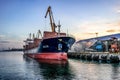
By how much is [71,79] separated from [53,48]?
4917cm

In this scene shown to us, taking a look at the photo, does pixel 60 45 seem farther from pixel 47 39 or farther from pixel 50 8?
pixel 50 8

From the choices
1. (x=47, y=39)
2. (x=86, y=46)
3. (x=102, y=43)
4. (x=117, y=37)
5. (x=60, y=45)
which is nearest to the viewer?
(x=60, y=45)

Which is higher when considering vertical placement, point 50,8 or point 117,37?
point 50,8

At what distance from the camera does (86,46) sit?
14912 cm

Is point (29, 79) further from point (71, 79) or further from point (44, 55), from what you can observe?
point (44, 55)

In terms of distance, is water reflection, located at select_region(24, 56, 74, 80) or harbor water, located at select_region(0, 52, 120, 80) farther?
water reflection, located at select_region(24, 56, 74, 80)

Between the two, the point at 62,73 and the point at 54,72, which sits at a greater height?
the point at 54,72

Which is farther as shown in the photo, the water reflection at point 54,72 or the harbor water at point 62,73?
the water reflection at point 54,72

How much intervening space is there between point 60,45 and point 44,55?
1390 centimetres

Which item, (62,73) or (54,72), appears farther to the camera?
(54,72)

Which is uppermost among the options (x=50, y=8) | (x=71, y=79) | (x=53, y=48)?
(x=50, y=8)

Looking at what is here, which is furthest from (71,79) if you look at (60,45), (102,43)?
(102,43)

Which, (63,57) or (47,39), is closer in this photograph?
(63,57)

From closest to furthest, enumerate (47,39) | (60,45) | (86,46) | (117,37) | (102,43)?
(60,45) → (47,39) → (117,37) → (102,43) → (86,46)
